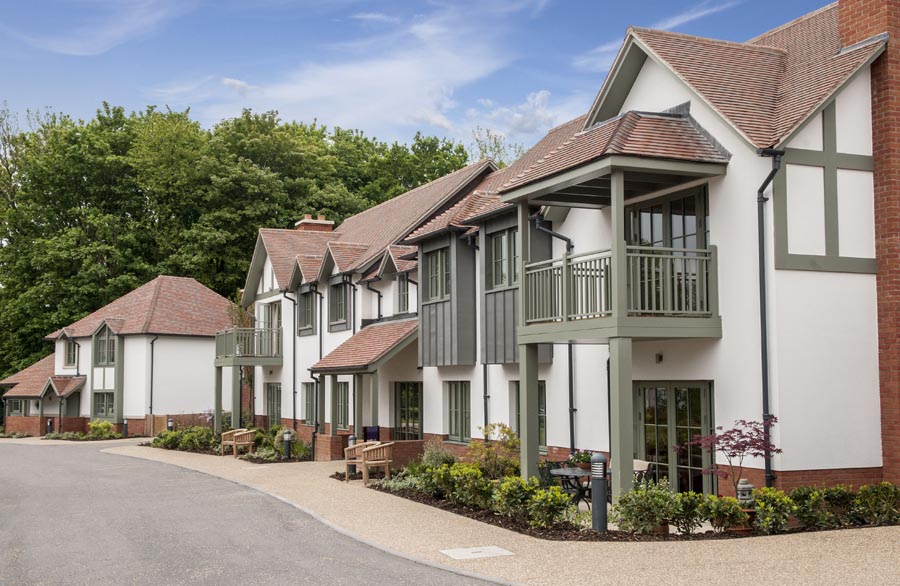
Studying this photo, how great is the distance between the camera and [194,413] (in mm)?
42469

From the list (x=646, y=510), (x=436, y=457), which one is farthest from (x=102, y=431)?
(x=646, y=510)

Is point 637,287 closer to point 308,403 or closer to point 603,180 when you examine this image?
point 603,180

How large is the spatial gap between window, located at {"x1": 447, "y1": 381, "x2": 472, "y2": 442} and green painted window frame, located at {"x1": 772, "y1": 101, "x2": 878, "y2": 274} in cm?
1039

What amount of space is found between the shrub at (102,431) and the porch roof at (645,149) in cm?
3097

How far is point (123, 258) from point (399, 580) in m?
43.8

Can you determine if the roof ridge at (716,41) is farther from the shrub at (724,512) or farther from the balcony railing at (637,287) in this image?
the shrub at (724,512)

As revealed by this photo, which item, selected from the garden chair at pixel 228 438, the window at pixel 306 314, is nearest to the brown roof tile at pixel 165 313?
the window at pixel 306 314

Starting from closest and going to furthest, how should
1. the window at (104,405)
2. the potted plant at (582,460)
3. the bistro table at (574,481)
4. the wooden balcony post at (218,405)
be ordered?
1. the bistro table at (574,481)
2. the potted plant at (582,460)
3. the wooden balcony post at (218,405)
4. the window at (104,405)

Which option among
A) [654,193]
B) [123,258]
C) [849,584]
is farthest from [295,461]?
[123,258]

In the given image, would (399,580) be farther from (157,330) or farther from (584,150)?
(157,330)

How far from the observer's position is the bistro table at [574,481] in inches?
603

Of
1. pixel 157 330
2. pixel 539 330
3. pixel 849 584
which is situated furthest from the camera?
pixel 157 330

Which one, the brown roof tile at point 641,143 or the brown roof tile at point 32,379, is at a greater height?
the brown roof tile at point 641,143

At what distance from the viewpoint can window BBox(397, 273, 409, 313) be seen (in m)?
26.6
